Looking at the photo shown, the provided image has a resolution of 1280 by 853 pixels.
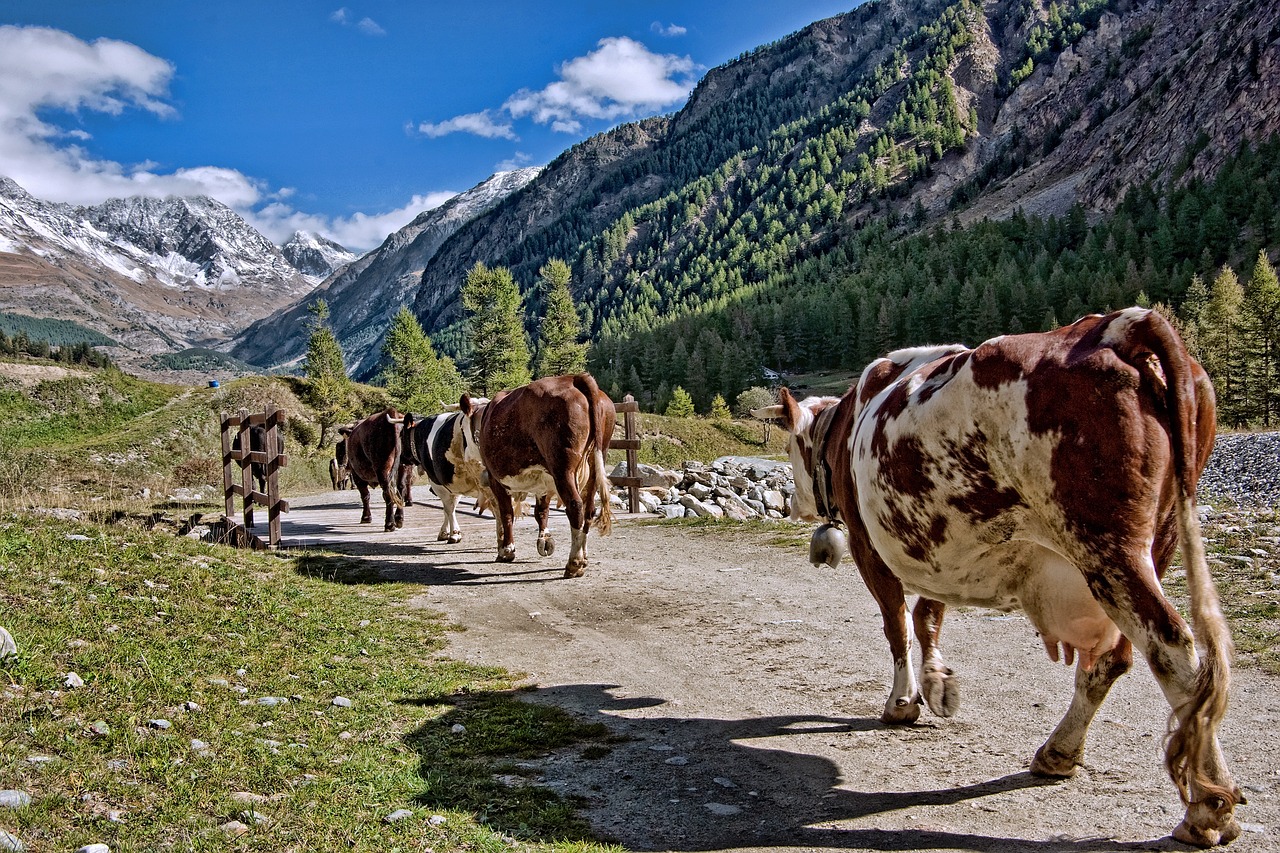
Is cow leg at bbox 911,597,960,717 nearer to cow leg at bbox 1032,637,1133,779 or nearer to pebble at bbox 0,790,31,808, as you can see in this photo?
cow leg at bbox 1032,637,1133,779

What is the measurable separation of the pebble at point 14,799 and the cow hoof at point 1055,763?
481 cm

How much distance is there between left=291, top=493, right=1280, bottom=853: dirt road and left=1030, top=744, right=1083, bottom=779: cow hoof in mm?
89

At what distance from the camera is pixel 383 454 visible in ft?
57.5

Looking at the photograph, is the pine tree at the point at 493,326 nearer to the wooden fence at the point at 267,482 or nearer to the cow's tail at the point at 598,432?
the wooden fence at the point at 267,482

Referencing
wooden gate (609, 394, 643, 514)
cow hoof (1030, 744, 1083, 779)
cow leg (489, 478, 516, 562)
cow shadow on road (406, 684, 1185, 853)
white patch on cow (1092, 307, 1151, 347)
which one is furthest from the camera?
wooden gate (609, 394, 643, 514)

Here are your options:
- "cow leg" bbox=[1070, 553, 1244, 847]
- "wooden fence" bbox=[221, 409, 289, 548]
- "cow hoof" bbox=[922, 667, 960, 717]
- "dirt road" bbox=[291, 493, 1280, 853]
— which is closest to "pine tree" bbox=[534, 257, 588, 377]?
"wooden fence" bbox=[221, 409, 289, 548]

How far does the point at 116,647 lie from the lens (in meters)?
5.49

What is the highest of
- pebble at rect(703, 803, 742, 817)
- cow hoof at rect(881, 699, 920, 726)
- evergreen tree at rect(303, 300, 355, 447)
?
evergreen tree at rect(303, 300, 355, 447)

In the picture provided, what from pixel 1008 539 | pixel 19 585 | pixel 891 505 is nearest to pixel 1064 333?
pixel 1008 539

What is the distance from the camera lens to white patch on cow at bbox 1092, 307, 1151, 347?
348 cm

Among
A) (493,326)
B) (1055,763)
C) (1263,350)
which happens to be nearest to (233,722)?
(1055,763)

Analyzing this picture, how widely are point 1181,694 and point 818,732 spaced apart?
2311 millimetres

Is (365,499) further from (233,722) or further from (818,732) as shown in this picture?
(818,732)

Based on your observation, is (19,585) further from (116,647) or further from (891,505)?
(891,505)
